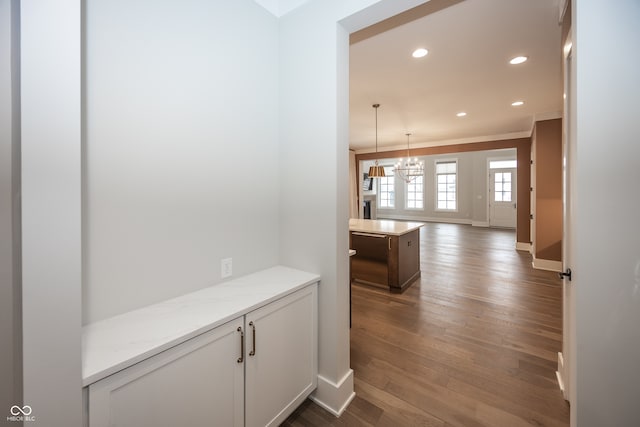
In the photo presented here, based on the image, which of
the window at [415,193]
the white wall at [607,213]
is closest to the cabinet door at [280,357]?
the white wall at [607,213]

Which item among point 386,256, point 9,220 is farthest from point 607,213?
point 386,256

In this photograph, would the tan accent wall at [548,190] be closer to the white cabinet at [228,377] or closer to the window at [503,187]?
the white cabinet at [228,377]

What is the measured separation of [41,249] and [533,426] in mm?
2539

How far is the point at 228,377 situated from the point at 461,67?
378 centimetres

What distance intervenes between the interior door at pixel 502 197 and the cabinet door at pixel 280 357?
10.6 metres

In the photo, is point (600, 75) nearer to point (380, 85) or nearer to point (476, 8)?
point (476, 8)

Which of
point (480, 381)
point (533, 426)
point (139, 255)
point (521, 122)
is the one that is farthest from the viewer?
point (521, 122)

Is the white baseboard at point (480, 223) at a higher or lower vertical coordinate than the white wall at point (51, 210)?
lower

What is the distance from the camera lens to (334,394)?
1726 mm

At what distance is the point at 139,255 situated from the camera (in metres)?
1.30

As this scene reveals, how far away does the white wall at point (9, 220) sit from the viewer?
0.80m

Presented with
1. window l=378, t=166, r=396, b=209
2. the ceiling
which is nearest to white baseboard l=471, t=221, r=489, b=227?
window l=378, t=166, r=396, b=209

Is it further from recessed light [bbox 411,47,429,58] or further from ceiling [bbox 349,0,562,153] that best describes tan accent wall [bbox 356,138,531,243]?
recessed light [bbox 411,47,429,58]

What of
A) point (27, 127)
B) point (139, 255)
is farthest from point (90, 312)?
point (27, 127)
